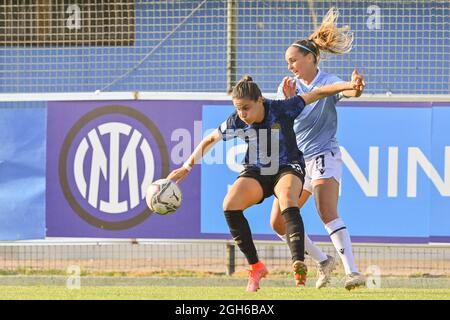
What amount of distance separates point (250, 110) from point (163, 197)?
1.08 m

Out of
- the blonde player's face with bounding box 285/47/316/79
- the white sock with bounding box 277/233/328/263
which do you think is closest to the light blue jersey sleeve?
the blonde player's face with bounding box 285/47/316/79

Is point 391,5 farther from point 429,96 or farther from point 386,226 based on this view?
point 386,226

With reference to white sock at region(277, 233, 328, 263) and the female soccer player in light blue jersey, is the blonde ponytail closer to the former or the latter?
the female soccer player in light blue jersey

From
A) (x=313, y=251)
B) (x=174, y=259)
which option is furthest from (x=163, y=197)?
(x=174, y=259)

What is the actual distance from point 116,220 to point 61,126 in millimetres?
1251

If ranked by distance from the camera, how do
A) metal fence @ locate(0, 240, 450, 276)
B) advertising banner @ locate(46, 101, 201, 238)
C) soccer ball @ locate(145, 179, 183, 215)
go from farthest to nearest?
metal fence @ locate(0, 240, 450, 276) → advertising banner @ locate(46, 101, 201, 238) → soccer ball @ locate(145, 179, 183, 215)

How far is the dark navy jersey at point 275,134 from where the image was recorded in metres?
9.24

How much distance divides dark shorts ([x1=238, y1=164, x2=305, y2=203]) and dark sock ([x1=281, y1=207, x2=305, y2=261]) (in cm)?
33

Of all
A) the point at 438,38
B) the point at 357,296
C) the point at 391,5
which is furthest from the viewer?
the point at 391,5

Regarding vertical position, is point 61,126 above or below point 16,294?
above

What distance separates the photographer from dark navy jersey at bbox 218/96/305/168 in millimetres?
9242

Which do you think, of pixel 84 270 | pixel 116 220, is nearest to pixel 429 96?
pixel 116 220

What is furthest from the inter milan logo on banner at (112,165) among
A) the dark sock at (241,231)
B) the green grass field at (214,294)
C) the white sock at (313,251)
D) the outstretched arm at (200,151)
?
the dark sock at (241,231)

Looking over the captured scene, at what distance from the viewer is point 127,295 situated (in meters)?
8.96
